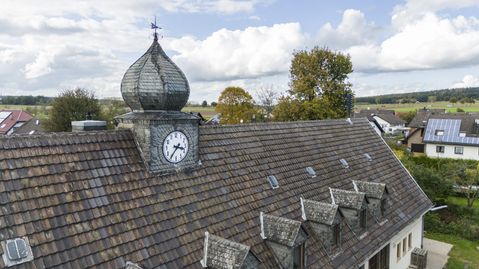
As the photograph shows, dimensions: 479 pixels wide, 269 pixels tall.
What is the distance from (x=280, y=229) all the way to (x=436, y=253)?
655 inches

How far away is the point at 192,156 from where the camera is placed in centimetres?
1176

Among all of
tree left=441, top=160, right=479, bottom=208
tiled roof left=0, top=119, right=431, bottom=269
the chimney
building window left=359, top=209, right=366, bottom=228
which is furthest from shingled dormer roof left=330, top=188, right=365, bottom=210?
tree left=441, top=160, right=479, bottom=208

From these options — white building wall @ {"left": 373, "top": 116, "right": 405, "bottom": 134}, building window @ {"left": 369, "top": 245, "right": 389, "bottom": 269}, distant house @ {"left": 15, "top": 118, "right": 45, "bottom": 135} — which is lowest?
white building wall @ {"left": 373, "top": 116, "right": 405, "bottom": 134}

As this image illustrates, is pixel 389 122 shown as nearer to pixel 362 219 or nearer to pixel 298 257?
pixel 362 219

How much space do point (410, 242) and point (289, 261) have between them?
12.8 m

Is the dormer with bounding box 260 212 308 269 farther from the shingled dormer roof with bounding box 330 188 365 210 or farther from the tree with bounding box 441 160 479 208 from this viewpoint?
the tree with bounding box 441 160 479 208

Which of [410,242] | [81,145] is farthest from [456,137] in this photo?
[81,145]

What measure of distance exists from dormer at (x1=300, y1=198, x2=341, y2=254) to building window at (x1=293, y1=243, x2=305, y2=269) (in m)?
1.59

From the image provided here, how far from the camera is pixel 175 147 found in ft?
36.7

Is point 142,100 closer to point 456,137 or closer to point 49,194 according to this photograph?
point 49,194

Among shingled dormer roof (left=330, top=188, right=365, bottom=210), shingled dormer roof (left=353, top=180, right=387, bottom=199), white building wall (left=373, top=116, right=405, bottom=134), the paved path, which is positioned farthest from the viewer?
white building wall (left=373, top=116, right=405, bottom=134)

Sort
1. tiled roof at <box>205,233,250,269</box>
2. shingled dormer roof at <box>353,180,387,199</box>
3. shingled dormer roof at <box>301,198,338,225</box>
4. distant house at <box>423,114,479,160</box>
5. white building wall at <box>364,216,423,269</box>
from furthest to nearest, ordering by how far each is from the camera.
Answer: distant house at <box>423,114,479,160</box>
white building wall at <box>364,216,423,269</box>
shingled dormer roof at <box>353,180,387,199</box>
shingled dormer roof at <box>301,198,338,225</box>
tiled roof at <box>205,233,250,269</box>

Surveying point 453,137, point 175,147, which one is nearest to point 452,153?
point 453,137

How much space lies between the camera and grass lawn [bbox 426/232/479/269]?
21.0m
